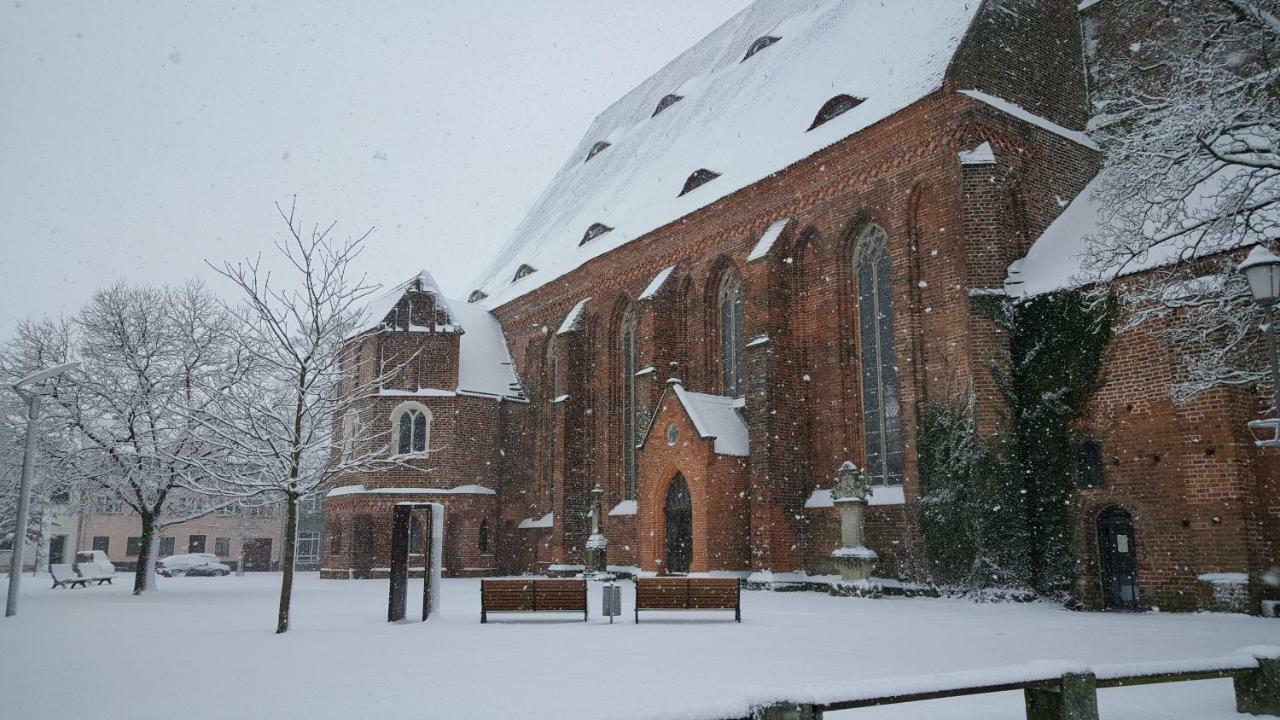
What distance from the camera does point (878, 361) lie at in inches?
829

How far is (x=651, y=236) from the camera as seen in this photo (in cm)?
2762

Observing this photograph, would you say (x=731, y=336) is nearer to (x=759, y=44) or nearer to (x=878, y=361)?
(x=878, y=361)

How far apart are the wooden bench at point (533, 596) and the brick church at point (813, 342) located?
459 centimetres

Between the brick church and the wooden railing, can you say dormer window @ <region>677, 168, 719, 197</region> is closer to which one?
the brick church

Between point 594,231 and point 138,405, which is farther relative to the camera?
point 594,231

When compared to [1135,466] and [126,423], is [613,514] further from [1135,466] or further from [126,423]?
[1135,466]

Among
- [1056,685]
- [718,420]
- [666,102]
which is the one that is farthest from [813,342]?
[1056,685]

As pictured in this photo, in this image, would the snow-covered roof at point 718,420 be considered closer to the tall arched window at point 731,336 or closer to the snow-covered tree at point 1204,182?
the tall arched window at point 731,336

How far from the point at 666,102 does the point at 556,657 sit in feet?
92.7

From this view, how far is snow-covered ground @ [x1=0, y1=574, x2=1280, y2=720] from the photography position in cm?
724

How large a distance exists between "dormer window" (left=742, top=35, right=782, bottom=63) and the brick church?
71mm

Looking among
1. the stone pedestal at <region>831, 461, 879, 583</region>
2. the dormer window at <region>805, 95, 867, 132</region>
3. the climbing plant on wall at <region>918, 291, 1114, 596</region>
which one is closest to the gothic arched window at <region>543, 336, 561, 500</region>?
the dormer window at <region>805, 95, 867, 132</region>

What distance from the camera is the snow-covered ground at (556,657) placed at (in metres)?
7.24

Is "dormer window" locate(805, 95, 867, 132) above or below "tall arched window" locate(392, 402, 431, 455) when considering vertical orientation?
above
